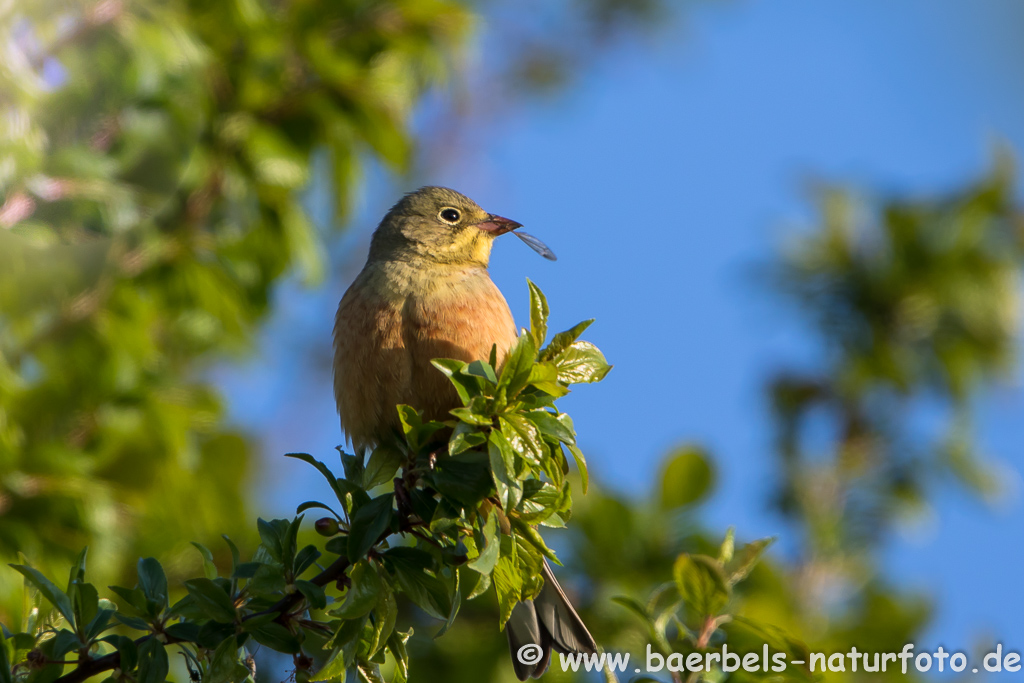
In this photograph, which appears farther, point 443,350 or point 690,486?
point 690,486

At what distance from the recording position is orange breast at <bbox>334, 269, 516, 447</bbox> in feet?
13.2

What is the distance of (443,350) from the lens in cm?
403

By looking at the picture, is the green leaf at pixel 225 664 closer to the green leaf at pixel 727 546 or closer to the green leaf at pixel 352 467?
the green leaf at pixel 352 467

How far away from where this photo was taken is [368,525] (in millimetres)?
2822

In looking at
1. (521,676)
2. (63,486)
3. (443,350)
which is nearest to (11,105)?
(63,486)

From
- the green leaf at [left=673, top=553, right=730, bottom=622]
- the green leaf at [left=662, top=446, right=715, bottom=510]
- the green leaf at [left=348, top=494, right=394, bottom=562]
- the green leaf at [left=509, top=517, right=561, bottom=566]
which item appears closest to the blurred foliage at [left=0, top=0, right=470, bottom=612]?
the green leaf at [left=348, top=494, right=394, bottom=562]

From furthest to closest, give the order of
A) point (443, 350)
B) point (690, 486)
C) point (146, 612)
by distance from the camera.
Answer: point (690, 486)
point (443, 350)
point (146, 612)

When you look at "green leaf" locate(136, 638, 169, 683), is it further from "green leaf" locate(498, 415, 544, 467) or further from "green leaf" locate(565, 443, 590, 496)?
"green leaf" locate(565, 443, 590, 496)

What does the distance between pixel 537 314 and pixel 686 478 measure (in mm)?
2152

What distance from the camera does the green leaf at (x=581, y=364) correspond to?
2881 mm

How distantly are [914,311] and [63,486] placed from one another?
483 cm

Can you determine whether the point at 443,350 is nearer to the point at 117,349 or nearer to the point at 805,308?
the point at 117,349

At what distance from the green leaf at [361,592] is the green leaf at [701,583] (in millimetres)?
1003

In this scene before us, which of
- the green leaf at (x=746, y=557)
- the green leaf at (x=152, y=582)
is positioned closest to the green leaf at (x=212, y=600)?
the green leaf at (x=152, y=582)
